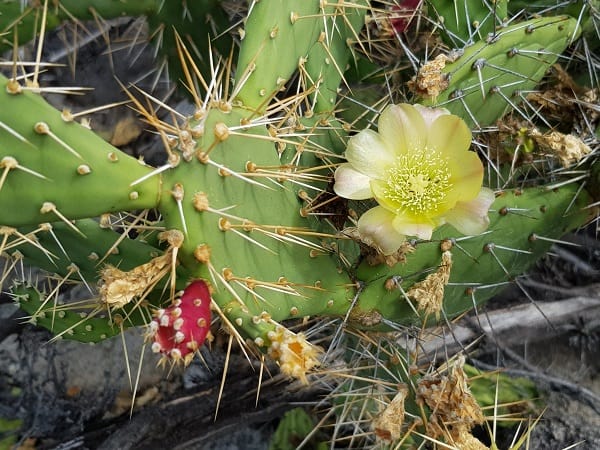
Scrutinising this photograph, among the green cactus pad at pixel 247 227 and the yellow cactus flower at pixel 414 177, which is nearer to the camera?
the green cactus pad at pixel 247 227

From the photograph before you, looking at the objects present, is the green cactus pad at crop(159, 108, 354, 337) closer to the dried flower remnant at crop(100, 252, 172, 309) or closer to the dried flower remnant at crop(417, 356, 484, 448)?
the dried flower remnant at crop(100, 252, 172, 309)

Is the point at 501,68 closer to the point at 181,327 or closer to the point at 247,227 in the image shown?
the point at 247,227

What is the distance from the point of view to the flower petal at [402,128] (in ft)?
3.13

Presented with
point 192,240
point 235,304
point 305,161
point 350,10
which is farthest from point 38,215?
point 350,10

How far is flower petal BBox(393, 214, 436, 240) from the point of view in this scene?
2.96 ft

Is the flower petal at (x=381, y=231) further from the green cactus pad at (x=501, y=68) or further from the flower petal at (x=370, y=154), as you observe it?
the green cactus pad at (x=501, y=68)

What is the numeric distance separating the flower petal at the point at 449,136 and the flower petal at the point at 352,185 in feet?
0.38

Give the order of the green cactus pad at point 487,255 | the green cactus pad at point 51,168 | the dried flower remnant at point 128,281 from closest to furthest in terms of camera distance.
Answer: the green cactus pad at point 51,168 → the dried flower remnant at point 128,281 → the green cactus pad at point 487,255

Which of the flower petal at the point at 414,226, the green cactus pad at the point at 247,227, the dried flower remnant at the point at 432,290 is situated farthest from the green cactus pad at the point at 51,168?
the dried flower remnant at the point at 432,290

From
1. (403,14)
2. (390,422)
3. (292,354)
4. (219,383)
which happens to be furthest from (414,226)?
(219,383)

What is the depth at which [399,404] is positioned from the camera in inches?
42.6

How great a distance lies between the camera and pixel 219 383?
1.71 metres

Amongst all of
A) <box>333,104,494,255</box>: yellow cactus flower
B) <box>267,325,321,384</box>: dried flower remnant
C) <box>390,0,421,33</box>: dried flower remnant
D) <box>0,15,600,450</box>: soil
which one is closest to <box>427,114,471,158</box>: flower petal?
<box>333,104,494,255</box>: yellow cactus flower

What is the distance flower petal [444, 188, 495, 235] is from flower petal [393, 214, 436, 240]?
0.11 ft
